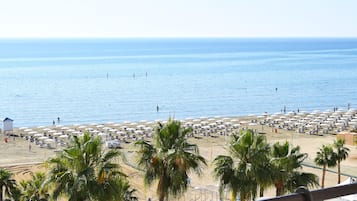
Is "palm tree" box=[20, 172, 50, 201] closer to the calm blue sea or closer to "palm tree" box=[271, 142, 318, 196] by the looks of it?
"palm tree" box=[271, 142, 318, 196]

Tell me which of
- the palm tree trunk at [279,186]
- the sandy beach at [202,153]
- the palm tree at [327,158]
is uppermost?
the palm tree trunk at [279,186]

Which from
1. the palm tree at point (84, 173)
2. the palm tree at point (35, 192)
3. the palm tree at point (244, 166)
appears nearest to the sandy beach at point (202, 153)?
the palm tree at point (244, 166)

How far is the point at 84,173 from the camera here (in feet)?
39.0

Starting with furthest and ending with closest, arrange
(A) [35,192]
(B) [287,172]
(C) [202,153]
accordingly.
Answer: (C) [202,153]
(B) [287,172]
(A) [35,192]

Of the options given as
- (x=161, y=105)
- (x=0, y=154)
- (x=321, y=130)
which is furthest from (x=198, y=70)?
(x=0, y=154)

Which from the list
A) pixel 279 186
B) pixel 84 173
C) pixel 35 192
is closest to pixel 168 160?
pixel 84 173

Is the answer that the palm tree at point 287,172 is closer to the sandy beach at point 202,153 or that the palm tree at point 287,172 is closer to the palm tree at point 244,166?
the palm tree at point 244,166

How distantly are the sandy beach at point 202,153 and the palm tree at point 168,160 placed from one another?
3.97m

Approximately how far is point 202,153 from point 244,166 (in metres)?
18.3

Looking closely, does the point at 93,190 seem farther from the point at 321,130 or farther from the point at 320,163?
the point at 321,130

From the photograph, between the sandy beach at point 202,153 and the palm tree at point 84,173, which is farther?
the sandy beach at point 202,153

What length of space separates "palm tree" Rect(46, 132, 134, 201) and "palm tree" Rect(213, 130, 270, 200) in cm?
348

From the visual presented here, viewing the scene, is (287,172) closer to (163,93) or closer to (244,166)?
(244,166)

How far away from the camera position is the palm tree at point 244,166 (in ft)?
46.8
